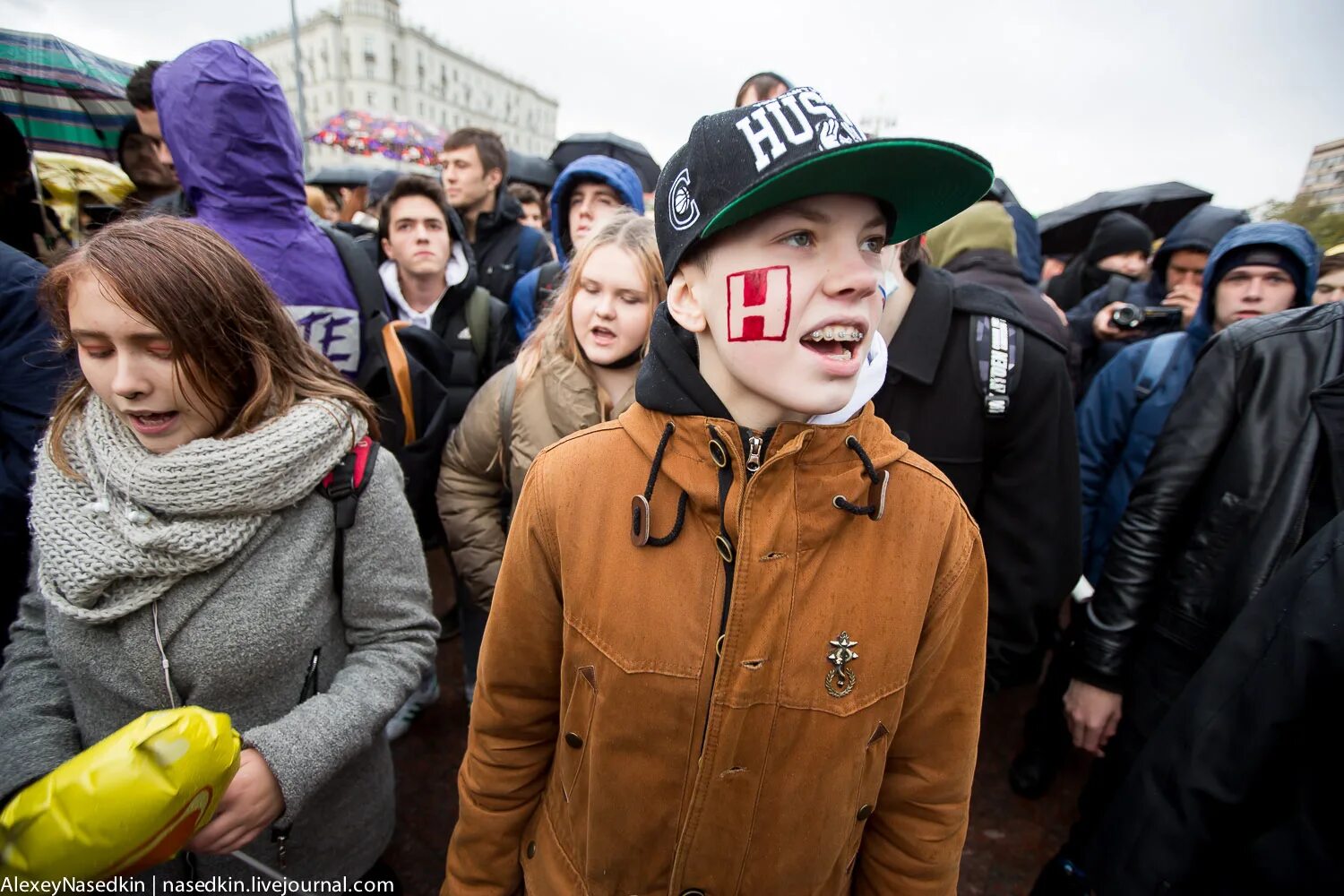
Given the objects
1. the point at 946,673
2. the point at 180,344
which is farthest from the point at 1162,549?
the point at 180,344

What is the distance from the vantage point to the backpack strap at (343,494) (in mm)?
1526

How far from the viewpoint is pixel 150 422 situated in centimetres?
142

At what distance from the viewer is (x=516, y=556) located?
4.07 ft

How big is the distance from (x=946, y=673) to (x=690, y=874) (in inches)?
23.2

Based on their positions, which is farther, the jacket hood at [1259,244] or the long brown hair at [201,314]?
the jacket hood at [1259,244]

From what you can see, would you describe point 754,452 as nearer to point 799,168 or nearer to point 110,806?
point 799,168

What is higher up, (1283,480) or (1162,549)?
(1283,480)

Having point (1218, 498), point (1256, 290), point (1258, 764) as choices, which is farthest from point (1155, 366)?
point (1258, 764)

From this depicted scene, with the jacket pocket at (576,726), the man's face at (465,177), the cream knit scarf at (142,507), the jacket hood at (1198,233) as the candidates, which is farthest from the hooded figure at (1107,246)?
the cream knit scarf at (142,507)

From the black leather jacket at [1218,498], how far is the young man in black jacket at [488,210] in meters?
3.97

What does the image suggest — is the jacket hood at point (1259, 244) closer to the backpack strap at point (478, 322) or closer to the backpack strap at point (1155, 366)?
the backpack strap at point (1155, 366)

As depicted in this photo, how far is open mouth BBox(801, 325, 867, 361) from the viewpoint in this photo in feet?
Answer: 3.28

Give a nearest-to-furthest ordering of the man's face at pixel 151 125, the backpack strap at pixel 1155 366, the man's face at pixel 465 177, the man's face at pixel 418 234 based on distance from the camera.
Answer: the backpack strap at pixel 1155 366 → the man's face at pixel 151 125 → the man's face at pixel 418 234 → the man's face at pixel 465 177

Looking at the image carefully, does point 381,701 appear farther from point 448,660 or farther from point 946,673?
point 448,660
